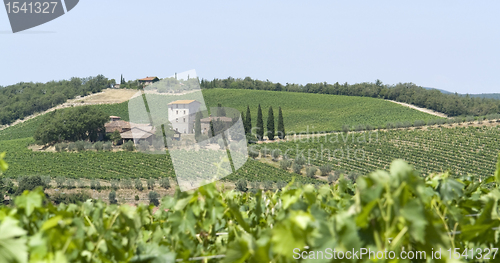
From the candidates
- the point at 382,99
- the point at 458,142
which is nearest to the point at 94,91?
the point at 382,99

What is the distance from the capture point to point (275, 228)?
3.26 feet

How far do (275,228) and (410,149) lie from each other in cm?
4292

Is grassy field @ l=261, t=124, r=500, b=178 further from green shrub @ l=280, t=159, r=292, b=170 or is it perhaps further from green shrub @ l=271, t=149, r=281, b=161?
green shrub @ l=280, t=159, r=292, b=170

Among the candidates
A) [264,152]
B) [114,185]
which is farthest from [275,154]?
[114,185]

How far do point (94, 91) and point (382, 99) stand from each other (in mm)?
64350

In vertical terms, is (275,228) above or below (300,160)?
above

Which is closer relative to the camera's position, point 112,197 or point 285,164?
point 112,197

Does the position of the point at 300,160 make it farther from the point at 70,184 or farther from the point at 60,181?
the point at 60,181

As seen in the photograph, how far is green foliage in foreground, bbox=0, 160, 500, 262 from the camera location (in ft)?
3.15

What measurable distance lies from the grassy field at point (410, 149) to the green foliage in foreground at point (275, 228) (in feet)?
104

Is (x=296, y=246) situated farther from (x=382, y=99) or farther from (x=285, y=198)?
(x=382, y=99)

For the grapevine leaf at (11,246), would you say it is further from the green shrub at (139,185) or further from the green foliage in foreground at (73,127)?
the green foliage in foreground at (73,127)

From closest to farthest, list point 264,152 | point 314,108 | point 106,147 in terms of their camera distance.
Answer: point 264,152, point 106,147, point 314,108

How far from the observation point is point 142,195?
1142 inches
